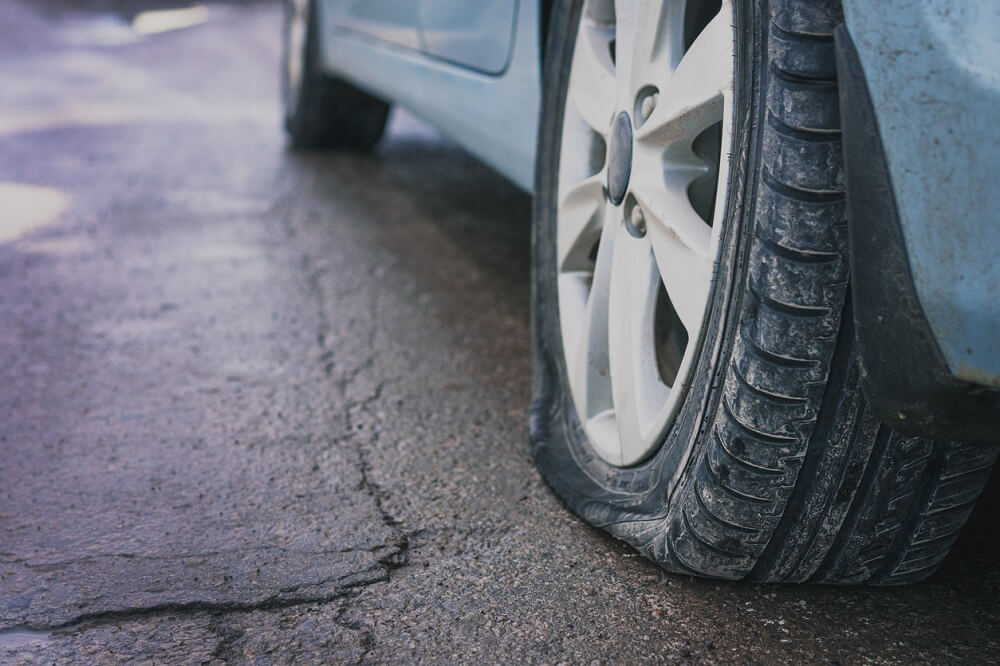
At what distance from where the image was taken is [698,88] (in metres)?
1.24

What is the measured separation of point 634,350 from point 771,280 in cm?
34

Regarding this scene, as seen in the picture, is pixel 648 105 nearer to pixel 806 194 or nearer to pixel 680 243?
pixel 680 243

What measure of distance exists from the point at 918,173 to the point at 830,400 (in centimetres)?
28

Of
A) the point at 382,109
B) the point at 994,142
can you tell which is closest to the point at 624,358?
the point at 994,142

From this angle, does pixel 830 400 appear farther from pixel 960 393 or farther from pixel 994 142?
pixel 994 142

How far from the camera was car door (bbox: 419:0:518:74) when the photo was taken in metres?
2.00

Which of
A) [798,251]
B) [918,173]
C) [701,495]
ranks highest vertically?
[918,173]

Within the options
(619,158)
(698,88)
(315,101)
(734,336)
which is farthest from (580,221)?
(315,101)

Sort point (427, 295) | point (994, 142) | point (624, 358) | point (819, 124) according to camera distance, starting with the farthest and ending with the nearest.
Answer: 1. point (427, 295)
2. point (624, 358)
3. point (819, 124)
4. point (994, 142)

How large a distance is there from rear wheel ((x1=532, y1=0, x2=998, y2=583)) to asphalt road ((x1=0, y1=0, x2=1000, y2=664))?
0.09 metres

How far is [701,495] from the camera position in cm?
119

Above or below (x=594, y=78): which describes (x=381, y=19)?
below

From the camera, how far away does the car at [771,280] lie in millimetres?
921

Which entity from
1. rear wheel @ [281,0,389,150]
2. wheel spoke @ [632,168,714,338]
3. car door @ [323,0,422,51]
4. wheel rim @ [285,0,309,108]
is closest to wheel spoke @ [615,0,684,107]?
wheel spoke @ [632,168,714,338]
